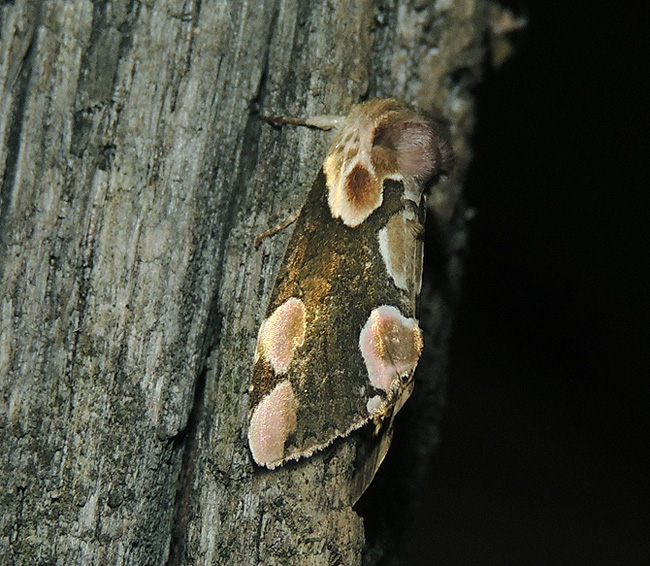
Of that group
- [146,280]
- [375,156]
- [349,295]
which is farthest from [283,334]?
[375,156]

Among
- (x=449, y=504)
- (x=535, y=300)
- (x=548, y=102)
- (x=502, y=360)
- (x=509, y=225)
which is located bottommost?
(x=449, y=504)

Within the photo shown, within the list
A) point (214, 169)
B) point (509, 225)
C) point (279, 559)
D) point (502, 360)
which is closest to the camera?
point (279, 559)

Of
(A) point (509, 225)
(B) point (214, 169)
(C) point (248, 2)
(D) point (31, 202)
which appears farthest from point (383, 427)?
(A) point (509, 225)

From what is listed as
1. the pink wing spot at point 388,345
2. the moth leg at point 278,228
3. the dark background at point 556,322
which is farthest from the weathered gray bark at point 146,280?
the dark background at point 556,322

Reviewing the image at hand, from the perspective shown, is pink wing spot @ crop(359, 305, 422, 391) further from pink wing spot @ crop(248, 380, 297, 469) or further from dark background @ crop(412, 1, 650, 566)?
dark background @ crop(412, 1, 650, 566)

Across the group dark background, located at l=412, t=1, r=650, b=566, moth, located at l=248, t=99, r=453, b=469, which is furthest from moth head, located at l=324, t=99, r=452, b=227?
dark background, located at l=412, t=1, r=650, b=566

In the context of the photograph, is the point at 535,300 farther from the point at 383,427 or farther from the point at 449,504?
the point at 383,427

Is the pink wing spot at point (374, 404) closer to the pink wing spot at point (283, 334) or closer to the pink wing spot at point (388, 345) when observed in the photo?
the pink wing spot at point (388, 345)
